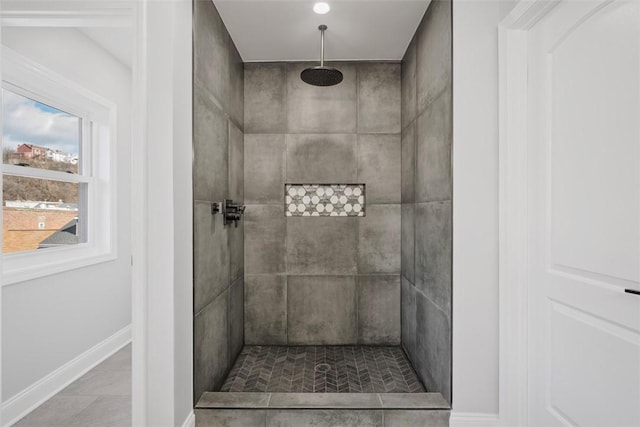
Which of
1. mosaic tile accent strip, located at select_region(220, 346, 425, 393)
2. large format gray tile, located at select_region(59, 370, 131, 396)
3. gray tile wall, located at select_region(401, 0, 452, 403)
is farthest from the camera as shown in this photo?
large format gray tile, located at select_region(59, 370, 131, 396)

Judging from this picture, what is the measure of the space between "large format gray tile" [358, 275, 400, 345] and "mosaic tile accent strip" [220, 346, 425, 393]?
0.32ft

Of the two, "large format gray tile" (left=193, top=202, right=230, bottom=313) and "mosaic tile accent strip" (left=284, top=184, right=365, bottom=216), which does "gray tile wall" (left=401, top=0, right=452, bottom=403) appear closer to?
"mosaic tile accent strip" (left=284, top=184, right=365, bottom=216)

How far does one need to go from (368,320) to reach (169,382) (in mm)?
1843

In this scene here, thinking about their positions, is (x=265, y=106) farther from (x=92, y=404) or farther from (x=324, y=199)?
(x=92, y=404)

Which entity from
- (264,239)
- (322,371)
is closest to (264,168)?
(264,239)

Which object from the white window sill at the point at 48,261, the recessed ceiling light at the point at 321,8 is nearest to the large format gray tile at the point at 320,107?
the recessed ceiling light at the point at 321,8

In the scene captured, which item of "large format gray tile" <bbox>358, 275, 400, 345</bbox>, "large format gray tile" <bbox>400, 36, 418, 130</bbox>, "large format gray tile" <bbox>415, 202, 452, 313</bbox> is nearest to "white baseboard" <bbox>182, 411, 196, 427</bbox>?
"large format gray tile" <bbox>415, 202, 452, 313</bbox>

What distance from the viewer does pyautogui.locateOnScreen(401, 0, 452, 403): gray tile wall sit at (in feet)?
6.88
